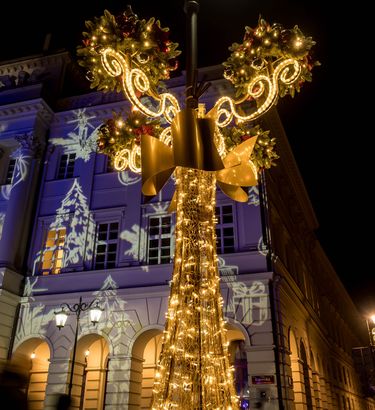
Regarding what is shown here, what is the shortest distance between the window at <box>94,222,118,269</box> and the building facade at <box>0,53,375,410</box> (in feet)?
0.14

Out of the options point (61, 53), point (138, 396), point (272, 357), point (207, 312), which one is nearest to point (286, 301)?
point (272, 357)

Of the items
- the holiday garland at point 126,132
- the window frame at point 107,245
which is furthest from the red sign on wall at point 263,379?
the holiday garland at point 126,132

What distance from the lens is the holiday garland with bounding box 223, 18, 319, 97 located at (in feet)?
23.2

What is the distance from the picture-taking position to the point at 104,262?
17188mm

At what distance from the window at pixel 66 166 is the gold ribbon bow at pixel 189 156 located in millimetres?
14284

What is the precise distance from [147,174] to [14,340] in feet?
43.6

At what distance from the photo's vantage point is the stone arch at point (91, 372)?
52.7 ft

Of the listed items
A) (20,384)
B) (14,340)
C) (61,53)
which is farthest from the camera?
(61,53)

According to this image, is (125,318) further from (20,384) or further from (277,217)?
(20,384)

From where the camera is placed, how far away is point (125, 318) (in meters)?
15.9

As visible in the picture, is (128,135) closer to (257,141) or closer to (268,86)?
(257,141)

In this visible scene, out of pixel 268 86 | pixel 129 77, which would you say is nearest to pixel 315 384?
pixel 268 86

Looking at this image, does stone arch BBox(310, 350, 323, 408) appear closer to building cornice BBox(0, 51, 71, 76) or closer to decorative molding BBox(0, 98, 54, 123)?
decorative molding BBox(0, 98, 54, 123)

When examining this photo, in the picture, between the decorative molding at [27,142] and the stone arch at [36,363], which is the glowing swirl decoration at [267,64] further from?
the decorative molding at [27,142]
